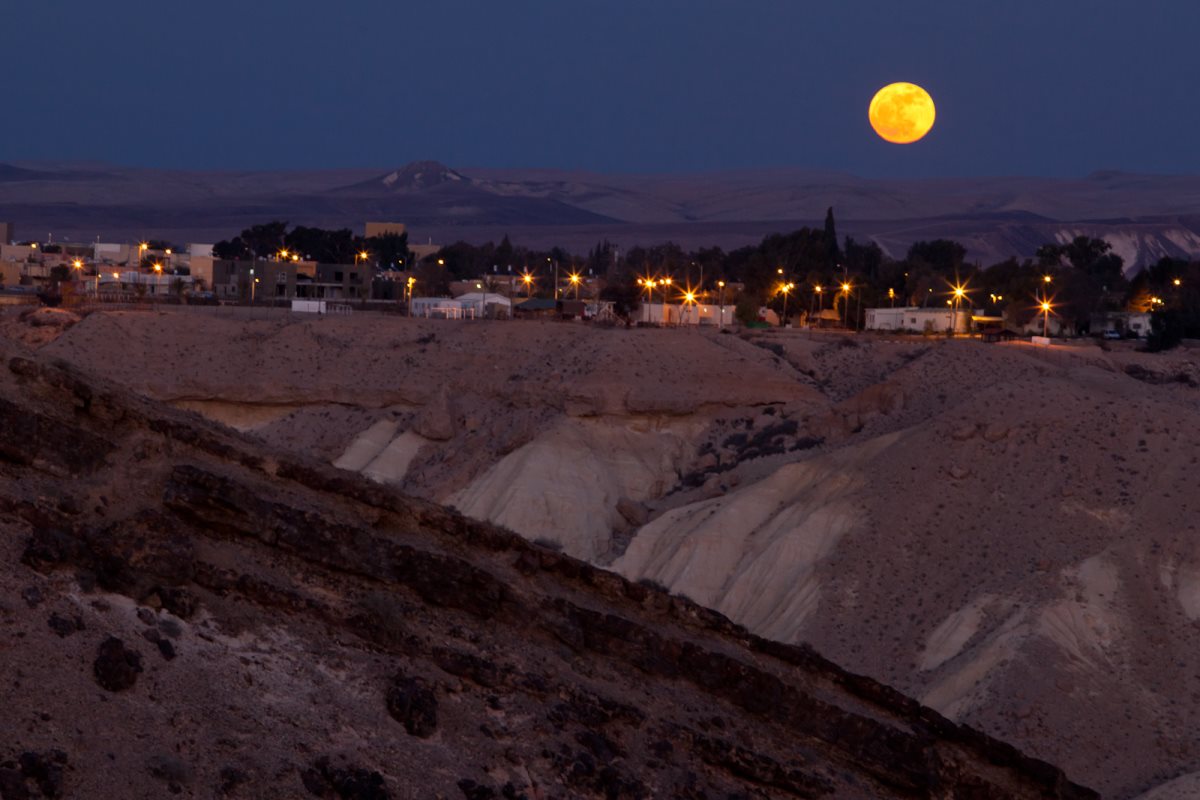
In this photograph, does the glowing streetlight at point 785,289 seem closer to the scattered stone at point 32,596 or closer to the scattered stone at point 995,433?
the scattered stone at point 995,433

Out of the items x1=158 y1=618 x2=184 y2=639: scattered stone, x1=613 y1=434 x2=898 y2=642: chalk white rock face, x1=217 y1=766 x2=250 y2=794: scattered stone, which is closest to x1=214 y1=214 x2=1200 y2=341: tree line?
x1=613 y1=434 x2=898 y2=642: chalk white rock face

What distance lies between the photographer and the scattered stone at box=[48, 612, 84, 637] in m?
12.4

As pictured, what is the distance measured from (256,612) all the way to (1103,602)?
72.2ft

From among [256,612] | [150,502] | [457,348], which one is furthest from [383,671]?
[457,348]

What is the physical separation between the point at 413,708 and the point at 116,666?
2.48 meters

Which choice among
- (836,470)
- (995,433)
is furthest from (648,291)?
(995,433)

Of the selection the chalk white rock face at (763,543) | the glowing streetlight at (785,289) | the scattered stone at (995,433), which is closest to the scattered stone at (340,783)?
the chalk white rock face at (763,543)

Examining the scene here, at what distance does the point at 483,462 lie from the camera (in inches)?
2032

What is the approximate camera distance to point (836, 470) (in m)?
41.9

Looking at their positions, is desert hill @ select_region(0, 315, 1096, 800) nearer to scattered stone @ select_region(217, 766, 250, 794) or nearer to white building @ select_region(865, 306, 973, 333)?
scattered stone @ select_region(217, 766, 250, 794)

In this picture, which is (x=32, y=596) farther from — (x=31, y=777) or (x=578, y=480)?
(x=578, y=480)

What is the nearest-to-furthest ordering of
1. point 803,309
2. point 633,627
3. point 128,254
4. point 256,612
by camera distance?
point 256,612 → point 633,627 → point 803,309 → point 128,254

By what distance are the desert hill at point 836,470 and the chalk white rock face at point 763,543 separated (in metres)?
0.09

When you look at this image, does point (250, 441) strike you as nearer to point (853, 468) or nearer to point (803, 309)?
point (853, 468)
